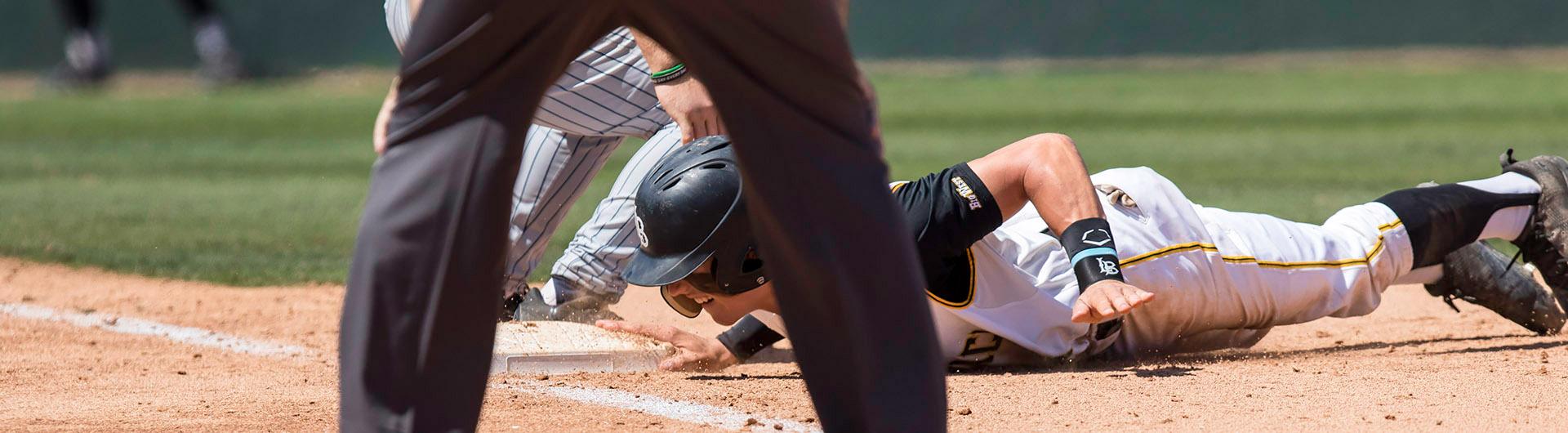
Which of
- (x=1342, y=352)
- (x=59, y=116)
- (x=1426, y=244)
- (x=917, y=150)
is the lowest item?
(x=1342, y=352)

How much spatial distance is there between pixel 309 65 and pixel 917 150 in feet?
39.6

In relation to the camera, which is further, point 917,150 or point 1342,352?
point 917,150

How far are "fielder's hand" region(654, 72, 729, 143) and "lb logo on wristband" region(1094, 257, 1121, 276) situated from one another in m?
0.74

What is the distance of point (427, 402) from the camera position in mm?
1683

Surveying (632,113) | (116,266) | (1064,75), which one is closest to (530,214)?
(632,113)

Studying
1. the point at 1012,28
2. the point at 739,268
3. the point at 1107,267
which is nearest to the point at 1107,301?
the point at 1107,267

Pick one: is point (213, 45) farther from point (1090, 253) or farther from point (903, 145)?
point (1090, 253)

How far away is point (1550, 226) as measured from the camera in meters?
3.48

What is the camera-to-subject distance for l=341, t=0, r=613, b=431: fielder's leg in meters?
1.63

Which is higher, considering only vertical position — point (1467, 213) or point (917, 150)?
point (917, 150)

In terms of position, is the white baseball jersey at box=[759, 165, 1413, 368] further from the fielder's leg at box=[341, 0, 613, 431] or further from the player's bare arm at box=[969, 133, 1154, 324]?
the fielder's leg at box=[341, 0, 613, 431]

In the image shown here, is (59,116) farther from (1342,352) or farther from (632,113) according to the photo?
(1342,352)

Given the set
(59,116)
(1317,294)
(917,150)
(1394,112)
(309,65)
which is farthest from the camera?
(309,65)

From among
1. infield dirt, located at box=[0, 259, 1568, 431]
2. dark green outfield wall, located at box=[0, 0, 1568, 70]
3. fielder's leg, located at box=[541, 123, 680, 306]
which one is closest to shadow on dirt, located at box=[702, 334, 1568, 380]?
infield dirt, located at box=[0, 259, 1568, 431]
